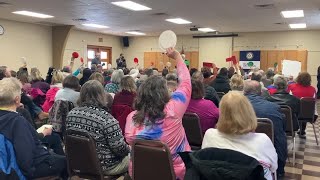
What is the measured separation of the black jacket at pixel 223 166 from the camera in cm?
149

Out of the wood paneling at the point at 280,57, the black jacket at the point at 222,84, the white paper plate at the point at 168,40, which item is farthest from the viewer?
the wood paneling at the point at 280,57

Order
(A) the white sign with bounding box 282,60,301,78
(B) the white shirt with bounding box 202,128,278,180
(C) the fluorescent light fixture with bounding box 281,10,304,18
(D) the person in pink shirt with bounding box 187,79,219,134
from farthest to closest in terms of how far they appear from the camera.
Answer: (A) the white sign with bounding box 282,60,301,78 < (C) the fluorescent light fixture with bounding box 281,10,304,18 < (D) the person in pink shirt with bounding box 187,79,219,134 < (B) the white shirt with bounding box 202,128,278,180

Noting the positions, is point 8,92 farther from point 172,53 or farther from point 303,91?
point 303,91

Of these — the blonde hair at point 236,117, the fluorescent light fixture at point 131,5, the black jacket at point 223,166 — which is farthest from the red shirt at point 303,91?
the black jacket at point 223,166

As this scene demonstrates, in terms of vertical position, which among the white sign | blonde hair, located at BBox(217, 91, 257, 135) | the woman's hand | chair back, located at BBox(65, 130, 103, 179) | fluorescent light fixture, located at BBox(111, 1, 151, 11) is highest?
fluorescent light fixture, located at BBox(111, 1, 151, 11)

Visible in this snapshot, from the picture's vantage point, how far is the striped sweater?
2500 mm

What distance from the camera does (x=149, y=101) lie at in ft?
7.62

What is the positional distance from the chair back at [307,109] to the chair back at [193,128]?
2399 mm

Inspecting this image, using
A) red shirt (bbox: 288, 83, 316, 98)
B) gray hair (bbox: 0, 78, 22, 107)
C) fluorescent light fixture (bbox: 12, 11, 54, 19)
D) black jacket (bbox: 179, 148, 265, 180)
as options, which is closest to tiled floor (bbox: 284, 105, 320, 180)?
red shirt (bbox: 288, 83, 316, 98)

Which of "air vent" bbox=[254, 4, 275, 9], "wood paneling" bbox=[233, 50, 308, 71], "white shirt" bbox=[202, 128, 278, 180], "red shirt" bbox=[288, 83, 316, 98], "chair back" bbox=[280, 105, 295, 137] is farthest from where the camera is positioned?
"wood paneling" bbox=[233, 50, 308, 71]

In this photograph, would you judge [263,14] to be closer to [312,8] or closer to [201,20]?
[312,8]

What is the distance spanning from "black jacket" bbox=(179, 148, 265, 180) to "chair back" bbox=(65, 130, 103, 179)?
106 centimetres

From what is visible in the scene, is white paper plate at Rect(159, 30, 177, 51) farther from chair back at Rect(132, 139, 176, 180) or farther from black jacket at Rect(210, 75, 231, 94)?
black jacket at Rect(210, 75, 231, 94)

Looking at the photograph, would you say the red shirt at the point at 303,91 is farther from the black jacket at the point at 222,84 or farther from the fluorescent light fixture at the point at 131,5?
the fluorescent light fixture at the point at 131,5
